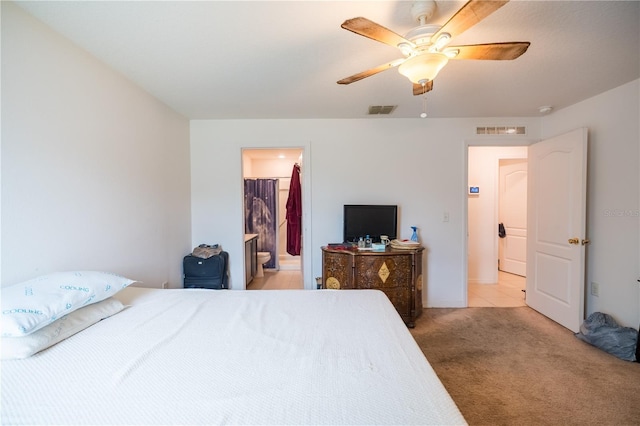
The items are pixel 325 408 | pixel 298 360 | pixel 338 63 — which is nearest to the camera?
pixel 325 408

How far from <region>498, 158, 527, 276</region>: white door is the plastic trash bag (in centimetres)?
225

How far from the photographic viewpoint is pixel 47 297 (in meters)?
1.14

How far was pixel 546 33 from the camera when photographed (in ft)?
5.31

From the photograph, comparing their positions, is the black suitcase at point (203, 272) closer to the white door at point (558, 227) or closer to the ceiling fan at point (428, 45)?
the ceiling fan at point (428, 45)

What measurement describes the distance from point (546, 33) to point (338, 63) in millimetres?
1318

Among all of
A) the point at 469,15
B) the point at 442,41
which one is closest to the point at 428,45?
the point at 442,41

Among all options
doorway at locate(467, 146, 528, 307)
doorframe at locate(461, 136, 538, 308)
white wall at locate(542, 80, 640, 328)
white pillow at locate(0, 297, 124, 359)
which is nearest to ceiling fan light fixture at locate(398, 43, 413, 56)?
white pillow at locate(0, 297, 124, 359)

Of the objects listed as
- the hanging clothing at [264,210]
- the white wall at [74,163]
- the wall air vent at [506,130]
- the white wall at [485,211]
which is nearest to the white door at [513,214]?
the white wall at [485,211]

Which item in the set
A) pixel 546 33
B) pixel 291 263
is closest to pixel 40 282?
pixel 546 33

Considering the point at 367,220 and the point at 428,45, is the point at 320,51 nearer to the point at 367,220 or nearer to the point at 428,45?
the point at 428,45

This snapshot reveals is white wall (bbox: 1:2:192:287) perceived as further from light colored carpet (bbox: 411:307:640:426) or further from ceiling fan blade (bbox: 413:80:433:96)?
light colored carpet (bbox: 411:307:640:426)

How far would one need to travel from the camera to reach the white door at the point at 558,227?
252cm

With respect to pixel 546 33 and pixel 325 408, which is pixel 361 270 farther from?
pixel 546 33

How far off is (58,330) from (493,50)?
8.03 feet
